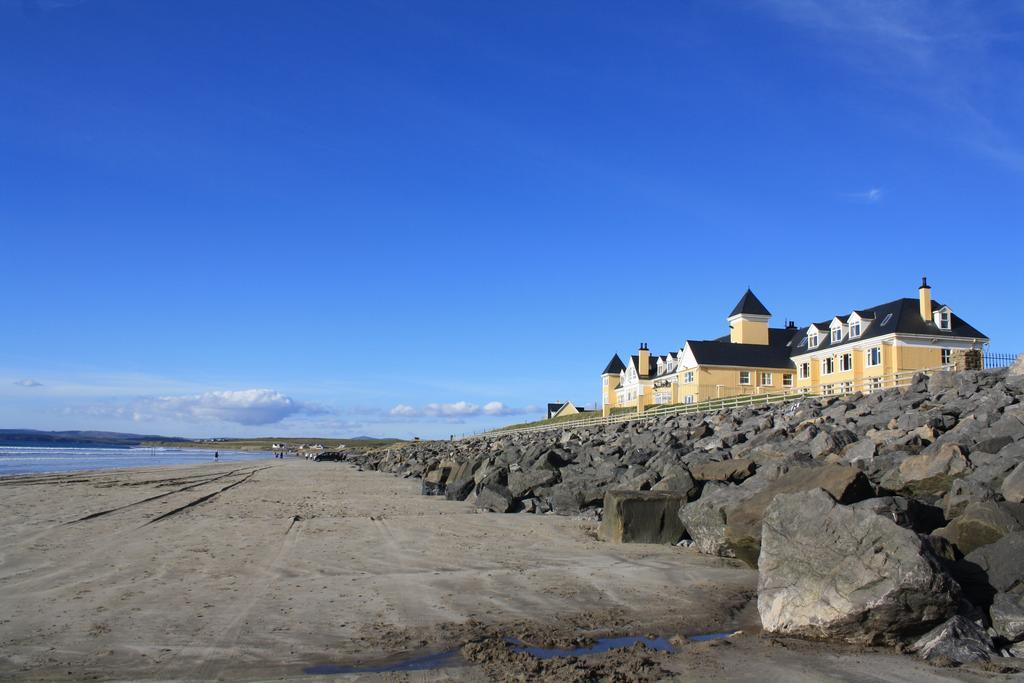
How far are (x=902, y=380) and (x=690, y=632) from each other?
23.1 metres

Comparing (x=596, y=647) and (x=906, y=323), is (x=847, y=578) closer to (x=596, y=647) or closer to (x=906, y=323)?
(x=596, y=647)

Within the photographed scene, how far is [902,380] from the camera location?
2722 centimetres

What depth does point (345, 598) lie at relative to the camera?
8734 mm

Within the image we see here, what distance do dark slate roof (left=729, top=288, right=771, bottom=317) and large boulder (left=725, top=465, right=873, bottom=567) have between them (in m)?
53.8

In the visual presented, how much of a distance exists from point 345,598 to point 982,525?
279 inches

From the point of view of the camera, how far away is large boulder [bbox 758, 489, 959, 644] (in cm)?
665

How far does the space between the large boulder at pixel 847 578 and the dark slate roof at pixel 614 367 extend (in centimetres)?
7560

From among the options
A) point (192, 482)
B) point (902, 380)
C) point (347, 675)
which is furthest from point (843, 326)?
point (347, 675)

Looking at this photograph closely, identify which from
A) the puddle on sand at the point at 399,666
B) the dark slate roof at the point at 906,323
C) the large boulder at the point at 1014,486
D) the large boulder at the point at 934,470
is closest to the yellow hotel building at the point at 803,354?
the dark slate roof at the point at 906,323

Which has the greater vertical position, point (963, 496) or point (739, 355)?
point (739, 355)

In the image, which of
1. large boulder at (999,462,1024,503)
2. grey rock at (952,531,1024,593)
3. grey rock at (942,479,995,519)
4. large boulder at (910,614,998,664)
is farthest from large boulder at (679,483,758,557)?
large boulder at (910,614,998,664)

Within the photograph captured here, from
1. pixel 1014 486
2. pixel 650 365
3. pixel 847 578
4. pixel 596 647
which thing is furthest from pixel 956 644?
pixel 650 365

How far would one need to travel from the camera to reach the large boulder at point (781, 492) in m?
9.45

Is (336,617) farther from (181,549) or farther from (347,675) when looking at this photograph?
(181,549)
